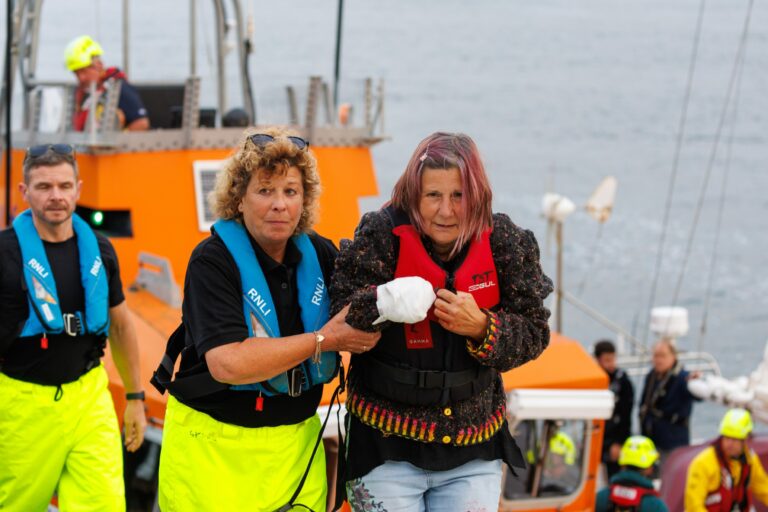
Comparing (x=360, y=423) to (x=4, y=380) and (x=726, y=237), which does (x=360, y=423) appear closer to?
(x=4, y=380)

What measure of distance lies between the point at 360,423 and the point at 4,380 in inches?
60.2

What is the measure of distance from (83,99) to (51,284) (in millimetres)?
4071

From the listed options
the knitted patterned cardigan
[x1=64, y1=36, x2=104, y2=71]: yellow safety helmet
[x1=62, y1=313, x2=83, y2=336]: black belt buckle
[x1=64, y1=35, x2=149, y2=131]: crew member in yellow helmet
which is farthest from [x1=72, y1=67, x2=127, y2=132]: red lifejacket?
the knitted patterned cardigan

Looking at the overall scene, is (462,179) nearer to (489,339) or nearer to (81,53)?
(489,339)

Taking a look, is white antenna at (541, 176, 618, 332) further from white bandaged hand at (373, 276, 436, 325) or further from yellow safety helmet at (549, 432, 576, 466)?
white bandaged hand at (373, 276, 436, 325)

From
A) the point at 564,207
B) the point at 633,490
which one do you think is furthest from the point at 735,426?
the point at 564,207

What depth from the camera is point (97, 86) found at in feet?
25.6

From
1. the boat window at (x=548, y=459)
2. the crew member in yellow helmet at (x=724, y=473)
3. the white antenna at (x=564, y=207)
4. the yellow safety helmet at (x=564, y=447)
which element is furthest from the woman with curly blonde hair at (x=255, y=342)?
the white antenna at (x=564, y=207)

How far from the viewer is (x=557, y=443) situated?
6656 millimetres

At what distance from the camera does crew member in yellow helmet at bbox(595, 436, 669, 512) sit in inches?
282

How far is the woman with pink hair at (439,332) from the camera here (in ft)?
9.94

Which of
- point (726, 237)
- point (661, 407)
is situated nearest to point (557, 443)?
point (661, 407)

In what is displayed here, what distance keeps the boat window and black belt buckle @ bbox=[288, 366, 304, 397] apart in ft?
11.2

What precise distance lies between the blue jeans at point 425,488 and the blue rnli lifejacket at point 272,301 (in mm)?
309
